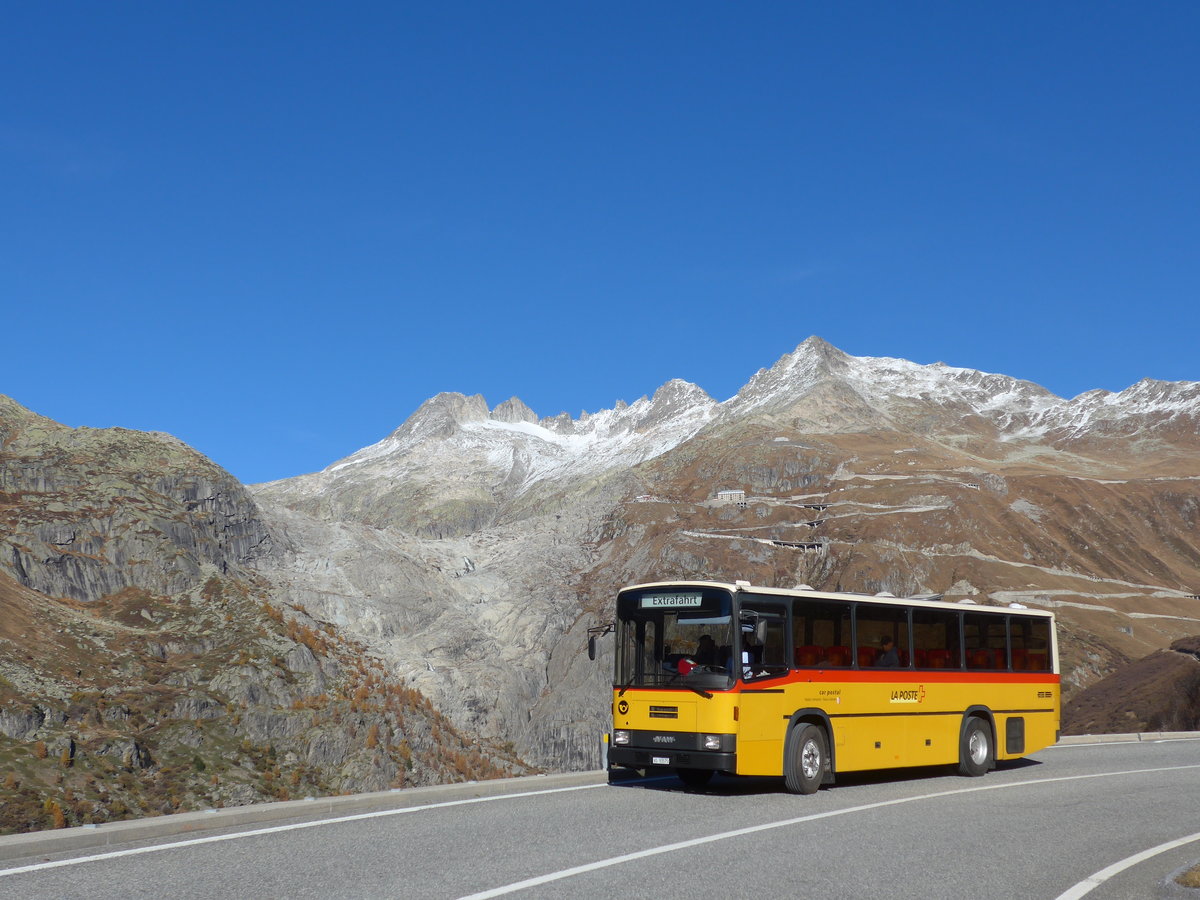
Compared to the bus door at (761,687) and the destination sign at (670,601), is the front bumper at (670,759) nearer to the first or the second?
the bus door at (761,687)

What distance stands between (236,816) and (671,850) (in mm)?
5271

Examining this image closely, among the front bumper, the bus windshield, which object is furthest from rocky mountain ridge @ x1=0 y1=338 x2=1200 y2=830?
the bus windshield

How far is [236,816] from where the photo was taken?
12391mm

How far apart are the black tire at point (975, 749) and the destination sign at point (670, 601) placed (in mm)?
7052

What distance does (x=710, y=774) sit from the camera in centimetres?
1756

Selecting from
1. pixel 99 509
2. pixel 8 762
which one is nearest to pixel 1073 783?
pixel 8 762

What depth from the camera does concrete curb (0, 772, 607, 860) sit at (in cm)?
1057

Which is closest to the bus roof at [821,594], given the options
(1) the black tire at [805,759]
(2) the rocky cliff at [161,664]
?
(1) the black tire at [805,759]

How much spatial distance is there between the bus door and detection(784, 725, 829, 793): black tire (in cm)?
22

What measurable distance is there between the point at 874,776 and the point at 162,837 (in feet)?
43.0

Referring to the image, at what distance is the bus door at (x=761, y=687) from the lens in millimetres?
15766

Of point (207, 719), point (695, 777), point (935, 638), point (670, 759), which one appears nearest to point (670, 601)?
point (670, 759)

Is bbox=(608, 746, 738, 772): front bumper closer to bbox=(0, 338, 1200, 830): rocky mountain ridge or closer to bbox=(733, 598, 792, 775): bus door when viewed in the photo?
bbox=(733, 598, 792, 775): bus door

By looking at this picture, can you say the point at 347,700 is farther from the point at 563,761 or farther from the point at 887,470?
the point at 887,470
